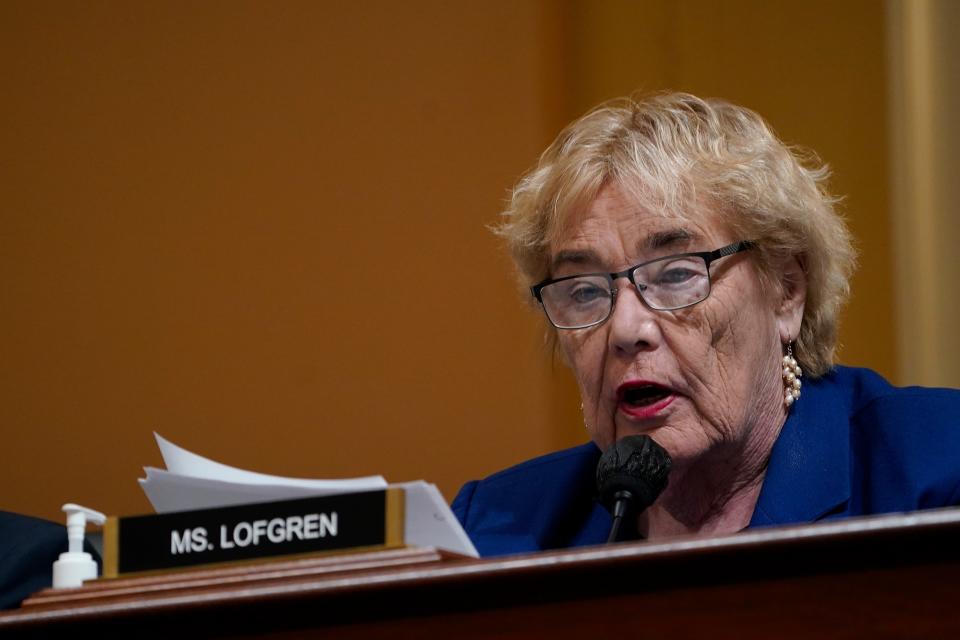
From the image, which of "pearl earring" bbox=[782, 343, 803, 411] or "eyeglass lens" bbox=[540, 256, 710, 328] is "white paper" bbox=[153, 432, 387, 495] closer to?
"eyeglass lens" bbox=[540, 256, 710, 328]

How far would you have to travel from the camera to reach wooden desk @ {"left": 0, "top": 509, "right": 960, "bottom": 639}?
834mm

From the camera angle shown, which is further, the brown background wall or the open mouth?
the brown background wall

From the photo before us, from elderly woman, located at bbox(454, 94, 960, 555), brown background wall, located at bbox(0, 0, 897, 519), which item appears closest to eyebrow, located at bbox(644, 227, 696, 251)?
elderly woman, located at bbox(454, 94, 960, 555)

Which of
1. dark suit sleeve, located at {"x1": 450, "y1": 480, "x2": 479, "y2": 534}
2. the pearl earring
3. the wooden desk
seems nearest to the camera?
the wooden desk

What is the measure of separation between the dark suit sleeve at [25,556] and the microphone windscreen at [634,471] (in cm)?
70

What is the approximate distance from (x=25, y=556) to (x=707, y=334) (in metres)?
0.94

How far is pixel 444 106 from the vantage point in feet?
9.63

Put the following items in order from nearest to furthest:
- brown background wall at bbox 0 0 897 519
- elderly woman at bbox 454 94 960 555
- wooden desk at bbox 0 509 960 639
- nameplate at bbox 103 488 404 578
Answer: wooden desk at bbox 0 509 960 639, nameplate at bbox 103 488 404 578, elderly woman at bbox 454 94 960 555, brown background wall at bbox 0 0 897 519

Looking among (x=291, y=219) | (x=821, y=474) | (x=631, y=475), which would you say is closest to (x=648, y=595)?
(x=631, y=475)

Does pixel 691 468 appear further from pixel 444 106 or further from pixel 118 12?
pixel 118 12

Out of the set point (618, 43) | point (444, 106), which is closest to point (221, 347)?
point (444, 106)

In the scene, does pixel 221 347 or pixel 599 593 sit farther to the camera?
pixel 221 347

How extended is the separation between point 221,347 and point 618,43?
1.10 m

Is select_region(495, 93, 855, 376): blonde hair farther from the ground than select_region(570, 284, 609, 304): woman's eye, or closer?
farther from the ground
